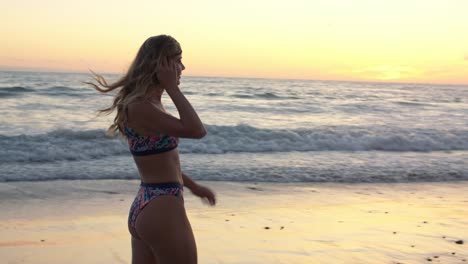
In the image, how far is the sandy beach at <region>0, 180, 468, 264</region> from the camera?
5.18 meters

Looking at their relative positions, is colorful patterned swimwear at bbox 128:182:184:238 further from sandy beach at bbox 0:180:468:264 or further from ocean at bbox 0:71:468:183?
ocean at bbox 0:71:468:183

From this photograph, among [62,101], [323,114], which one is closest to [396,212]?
[323,114]

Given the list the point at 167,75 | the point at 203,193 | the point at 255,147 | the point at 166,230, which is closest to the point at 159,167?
the point at 166,230

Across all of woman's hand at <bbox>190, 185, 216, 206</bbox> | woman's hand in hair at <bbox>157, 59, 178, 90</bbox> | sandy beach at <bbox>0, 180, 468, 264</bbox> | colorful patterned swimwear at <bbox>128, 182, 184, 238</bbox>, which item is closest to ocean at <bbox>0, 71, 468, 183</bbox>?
sandy beach at <bbox>0, 180, 468, 264</bbox>

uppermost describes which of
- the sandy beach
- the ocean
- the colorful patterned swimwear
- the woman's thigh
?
the colorful patterned swimwear

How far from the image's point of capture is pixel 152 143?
262cm

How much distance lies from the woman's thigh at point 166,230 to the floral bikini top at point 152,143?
0.23m

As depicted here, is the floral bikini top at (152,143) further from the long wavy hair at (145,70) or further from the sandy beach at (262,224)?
the sandy beach at (262,224)

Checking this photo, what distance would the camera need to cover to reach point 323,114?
988 inches

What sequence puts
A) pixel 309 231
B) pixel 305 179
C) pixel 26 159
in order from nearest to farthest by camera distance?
pixel 309 231 < pixel 305 179 < pixel 26 159

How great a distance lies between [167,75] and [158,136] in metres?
0.29

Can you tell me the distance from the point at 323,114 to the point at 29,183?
1801 centimetres

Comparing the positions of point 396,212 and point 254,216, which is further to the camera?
point 396,212

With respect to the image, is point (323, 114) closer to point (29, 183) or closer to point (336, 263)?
point (29, 183)
